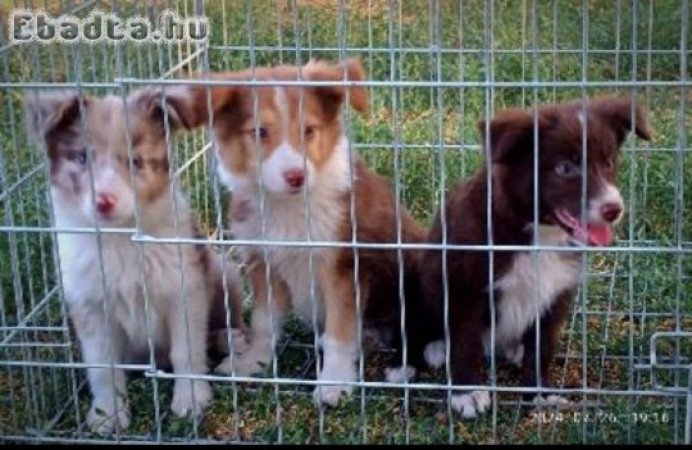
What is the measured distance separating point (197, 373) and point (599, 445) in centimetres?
135

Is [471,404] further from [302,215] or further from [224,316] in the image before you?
[224,316]

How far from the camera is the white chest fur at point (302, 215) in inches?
155

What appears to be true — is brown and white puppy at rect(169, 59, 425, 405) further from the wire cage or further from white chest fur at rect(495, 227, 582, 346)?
white chest fur at rect(495, 227, 582, 346)

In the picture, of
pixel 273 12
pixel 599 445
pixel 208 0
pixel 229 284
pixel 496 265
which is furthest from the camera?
pixel 273 12

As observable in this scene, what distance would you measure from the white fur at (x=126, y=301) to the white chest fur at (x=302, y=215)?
24cm

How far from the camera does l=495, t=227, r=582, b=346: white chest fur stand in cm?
374

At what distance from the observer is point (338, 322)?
3973mm

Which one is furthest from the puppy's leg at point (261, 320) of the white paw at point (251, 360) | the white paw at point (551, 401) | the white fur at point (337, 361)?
the white paw at point (551, 401)

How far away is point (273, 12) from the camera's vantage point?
763 centimetres

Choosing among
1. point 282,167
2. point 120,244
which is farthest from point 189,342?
point 282,167

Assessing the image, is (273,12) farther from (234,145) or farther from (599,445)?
(599,445)

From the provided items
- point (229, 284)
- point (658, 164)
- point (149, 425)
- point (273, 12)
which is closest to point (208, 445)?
point (149, 425)

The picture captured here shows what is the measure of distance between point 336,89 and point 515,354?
3.79 feet

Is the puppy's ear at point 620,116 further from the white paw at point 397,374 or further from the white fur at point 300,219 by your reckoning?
the white paw at point 397,374
